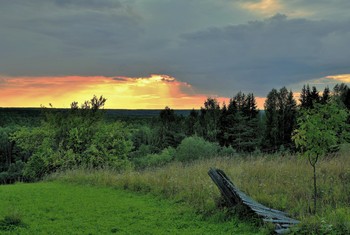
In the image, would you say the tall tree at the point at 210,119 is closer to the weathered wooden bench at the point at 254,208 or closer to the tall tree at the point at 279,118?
the tall tree at the point at 279,118

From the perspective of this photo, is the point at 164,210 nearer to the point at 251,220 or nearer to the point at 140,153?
the point at 251,220

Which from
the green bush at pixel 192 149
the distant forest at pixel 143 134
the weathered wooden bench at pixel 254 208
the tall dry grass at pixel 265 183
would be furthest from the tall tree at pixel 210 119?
the weathered wooden bench at pixel 254 208

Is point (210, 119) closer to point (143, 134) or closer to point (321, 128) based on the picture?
point (143, 134)

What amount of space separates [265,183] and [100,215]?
237 inches

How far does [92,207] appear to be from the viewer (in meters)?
11.3

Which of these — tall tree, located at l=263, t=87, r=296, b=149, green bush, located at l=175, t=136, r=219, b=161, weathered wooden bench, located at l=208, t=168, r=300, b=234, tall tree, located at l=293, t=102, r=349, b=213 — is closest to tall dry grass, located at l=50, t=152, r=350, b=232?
weathered wooden bench, located at l=208, t=168, r=300, b=234

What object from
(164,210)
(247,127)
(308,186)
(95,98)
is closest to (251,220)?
(164,210)

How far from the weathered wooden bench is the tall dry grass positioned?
489 mm

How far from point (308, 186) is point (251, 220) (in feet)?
15.5

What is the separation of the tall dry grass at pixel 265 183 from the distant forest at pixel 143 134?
2.45 m

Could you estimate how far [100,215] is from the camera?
10273 mm

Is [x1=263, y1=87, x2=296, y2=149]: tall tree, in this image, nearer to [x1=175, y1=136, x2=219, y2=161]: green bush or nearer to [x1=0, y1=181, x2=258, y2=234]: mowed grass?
[x1=175, y1=136, x2=219, y2=161]: green bush

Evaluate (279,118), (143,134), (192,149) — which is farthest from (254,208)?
(143,134)

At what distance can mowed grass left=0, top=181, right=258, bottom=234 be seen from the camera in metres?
8.75
